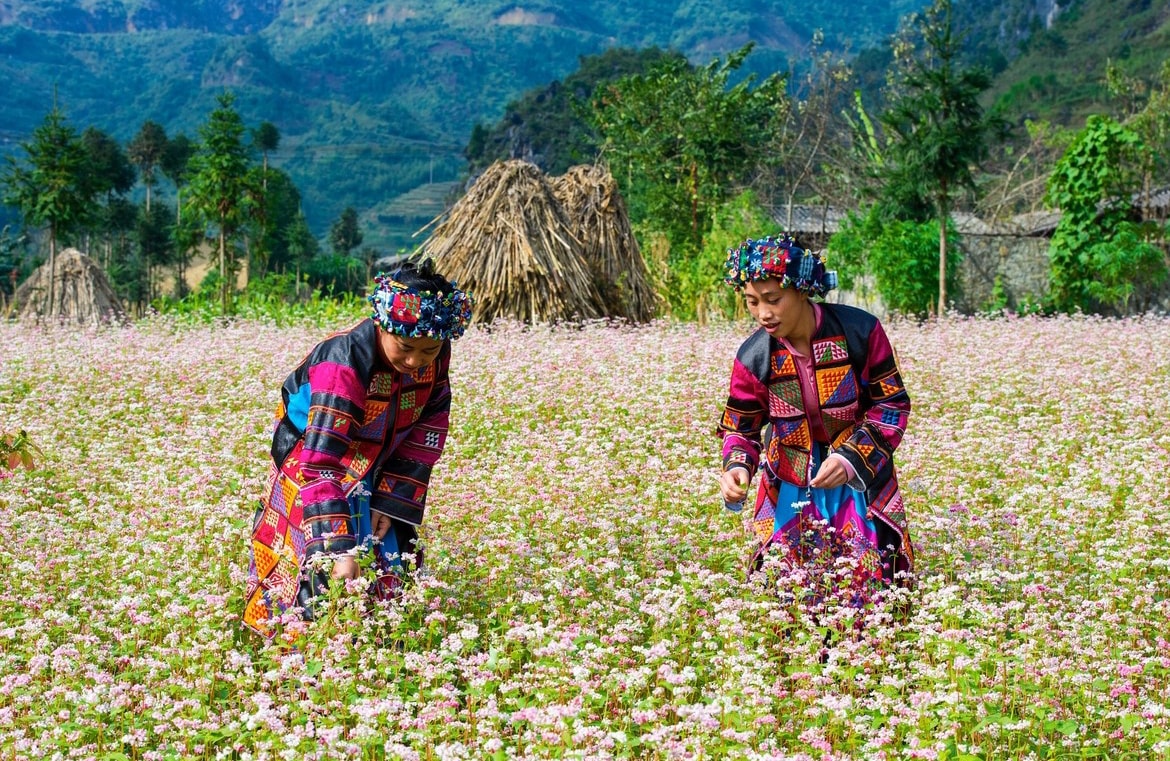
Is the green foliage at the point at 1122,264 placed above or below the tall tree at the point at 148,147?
below

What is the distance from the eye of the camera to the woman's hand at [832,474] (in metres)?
4.79

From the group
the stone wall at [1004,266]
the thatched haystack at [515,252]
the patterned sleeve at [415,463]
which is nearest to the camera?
the patterned sleeve at [415,463]

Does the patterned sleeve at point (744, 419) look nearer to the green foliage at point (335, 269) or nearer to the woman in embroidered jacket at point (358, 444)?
the woman in embroidered jacket at point (358, 444)

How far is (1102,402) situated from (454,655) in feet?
22.5

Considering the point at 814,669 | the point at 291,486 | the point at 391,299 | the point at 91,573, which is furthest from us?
the point at 91,573

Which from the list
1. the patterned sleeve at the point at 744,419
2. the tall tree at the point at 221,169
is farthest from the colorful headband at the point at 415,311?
the tall tree at the point at 221,169

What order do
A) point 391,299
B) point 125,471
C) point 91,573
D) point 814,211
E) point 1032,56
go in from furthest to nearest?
point 1032,56
point 814,211
point 125,471
point 91,573
point 391,299

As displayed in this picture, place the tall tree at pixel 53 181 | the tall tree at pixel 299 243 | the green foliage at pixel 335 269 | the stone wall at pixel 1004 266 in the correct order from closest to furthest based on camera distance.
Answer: the tall tree at pixel 53 181 → the stone wall at pixel 1004 266 → the tall tree at pixel 299 243 → the green foliage at pixel 335 269

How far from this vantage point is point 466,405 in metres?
10.0

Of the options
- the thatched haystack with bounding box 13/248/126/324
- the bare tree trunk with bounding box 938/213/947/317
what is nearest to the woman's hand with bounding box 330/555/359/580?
the bare tree trunk with bounding box 938/213/947/317

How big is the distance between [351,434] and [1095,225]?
1898cm

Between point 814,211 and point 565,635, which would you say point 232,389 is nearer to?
point 565,635

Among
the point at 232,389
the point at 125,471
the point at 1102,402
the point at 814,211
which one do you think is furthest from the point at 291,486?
the point at 814,211

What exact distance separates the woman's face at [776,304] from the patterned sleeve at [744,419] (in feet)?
0.88
